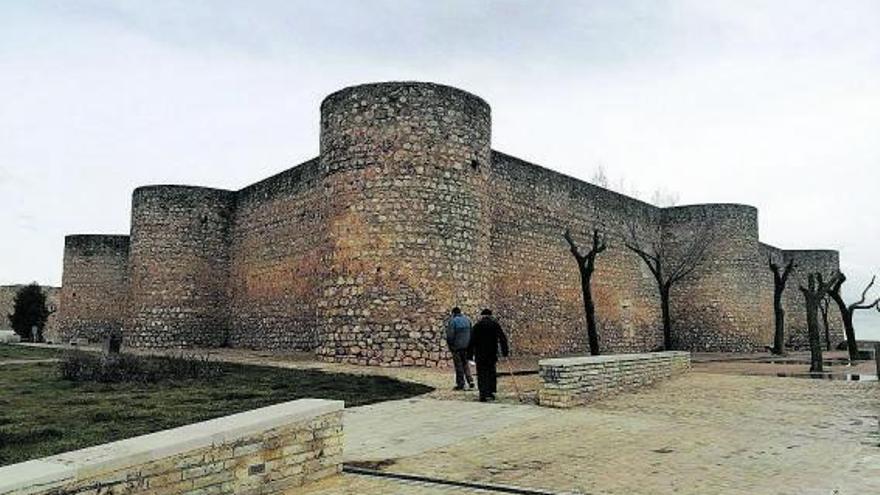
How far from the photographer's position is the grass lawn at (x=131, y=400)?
27.6 feet

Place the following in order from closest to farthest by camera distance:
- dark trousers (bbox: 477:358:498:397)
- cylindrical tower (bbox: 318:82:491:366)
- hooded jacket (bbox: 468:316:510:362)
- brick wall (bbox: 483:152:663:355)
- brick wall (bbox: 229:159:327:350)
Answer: dark trousers (bbox: 477:358:498:397)
hooded jacket (bbox: 468:316:510:362)
cylindrical tower (bbox: 318:82:491:366)
brick wall (bbox: 483:152:663:355)
brick wall (bbox: 229:159:327:350)

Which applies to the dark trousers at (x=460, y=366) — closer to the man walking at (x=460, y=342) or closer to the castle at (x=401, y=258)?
the man walking at (x=460, y=342)

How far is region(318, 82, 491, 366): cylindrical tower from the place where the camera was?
17750mm

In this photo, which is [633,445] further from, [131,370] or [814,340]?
[814,340]

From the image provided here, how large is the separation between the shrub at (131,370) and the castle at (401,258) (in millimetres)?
3544

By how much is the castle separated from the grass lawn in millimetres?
3454

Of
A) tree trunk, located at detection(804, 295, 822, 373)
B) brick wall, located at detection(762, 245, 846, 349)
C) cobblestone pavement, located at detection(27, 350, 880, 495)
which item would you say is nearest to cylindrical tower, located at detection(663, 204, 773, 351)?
brick wall, located at detection(762, 245, 846, 349)

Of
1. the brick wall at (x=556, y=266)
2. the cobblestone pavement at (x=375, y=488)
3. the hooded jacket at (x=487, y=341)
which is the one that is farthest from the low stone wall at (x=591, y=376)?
the brick wall at (x=556, y=266)

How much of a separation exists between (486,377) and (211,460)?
22.2ft

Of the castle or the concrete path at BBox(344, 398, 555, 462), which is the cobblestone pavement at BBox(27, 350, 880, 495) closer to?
the concrete path at BBox(344, 398, 555, 462)

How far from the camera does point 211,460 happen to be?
5645 millimetres

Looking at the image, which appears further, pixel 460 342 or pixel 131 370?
pixel 131 370

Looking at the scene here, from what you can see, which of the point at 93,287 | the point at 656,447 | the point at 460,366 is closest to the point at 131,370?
the point at 460,366

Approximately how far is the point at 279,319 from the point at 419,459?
18.9 metres
